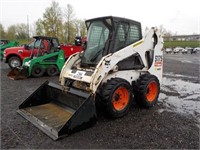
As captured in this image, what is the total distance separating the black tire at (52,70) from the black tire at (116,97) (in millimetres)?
6466

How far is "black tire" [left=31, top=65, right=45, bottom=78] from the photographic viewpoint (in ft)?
31.5

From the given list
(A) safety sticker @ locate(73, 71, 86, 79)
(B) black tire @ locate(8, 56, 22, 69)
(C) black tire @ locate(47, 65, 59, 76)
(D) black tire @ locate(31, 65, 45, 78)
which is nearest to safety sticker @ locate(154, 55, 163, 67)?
(A) safety sticker @ locate(73, 71, 86, 79)

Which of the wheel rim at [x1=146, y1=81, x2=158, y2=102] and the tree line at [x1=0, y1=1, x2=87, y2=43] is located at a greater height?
the tree line at [x1=0, y1=1, x2=87, y2=43]

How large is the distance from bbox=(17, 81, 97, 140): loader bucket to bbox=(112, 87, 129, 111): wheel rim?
70 cm

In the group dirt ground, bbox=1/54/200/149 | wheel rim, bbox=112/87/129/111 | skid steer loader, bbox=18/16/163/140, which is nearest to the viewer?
dirt ground, bbox=1/54/200/149

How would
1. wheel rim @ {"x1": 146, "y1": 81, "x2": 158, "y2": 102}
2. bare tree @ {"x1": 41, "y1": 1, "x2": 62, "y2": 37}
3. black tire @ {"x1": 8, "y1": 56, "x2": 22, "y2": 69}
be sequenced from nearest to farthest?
wheel rim @ {"x1": 146, "y1": 81, "x2": 158, "y2": 102}, black tire @ {"x1": 8, "y1": 56, "x2": 22, "y2": 69}, bare tree @ {"x1": 41, "y1": 1, "x2": 62, "y2": 37}

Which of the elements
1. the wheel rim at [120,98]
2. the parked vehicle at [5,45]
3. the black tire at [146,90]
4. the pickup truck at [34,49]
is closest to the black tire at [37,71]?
the pickup truck at [34,49]

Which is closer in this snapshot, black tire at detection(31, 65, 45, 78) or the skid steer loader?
the skid steer loader

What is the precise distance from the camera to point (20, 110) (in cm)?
466

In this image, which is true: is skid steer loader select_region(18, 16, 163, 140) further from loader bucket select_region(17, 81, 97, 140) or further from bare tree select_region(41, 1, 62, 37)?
bare tree select_region(41, 1, 62, 37)

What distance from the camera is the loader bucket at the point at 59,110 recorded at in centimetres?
355

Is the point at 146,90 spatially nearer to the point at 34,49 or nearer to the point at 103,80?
the point at 103,80

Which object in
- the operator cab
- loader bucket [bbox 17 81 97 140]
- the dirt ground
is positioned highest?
the operator cab

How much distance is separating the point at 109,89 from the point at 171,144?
1546mm
